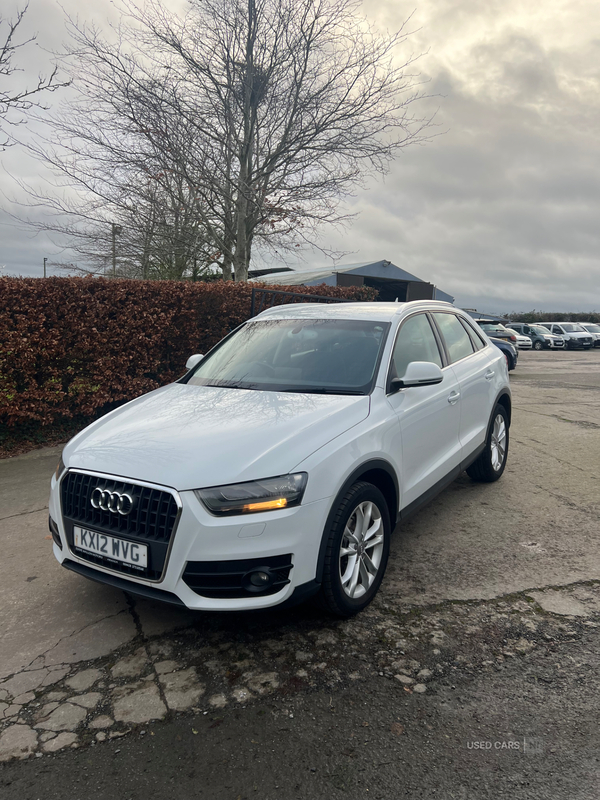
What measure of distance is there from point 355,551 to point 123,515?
47.2 inches

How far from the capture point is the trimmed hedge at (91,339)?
276 inches

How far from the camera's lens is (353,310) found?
4387 millimetres

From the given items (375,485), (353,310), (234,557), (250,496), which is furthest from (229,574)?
(353,310)

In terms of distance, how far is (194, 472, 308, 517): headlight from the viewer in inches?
101

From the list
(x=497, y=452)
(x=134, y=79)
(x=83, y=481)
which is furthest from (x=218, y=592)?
(x=134, y=79)

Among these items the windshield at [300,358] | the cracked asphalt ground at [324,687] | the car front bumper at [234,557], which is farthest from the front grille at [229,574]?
the windshield at [300,358]

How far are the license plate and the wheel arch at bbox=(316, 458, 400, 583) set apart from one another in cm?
83

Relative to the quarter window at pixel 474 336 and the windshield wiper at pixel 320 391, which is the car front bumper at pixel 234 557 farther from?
the quarter window at pixel 474 336

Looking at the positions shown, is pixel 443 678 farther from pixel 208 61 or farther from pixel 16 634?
pixel 208 61

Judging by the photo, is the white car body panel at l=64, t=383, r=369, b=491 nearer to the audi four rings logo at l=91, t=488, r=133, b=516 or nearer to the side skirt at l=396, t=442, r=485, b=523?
the audi four rings logo at l=91, t=488, r=133, b=516

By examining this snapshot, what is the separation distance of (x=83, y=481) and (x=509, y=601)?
2.44 metres

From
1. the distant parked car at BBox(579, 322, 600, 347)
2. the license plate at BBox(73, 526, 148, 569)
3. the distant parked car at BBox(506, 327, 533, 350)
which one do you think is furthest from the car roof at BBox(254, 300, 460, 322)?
the distant parked car at BBox(579, 322, 600, 347)

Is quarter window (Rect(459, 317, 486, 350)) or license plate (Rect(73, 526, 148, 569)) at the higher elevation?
quarter window (Rect(459, 317, 486, 350))

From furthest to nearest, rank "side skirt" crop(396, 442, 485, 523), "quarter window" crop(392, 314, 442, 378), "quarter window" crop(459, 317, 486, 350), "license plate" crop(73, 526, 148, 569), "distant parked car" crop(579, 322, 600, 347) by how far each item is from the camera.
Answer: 1. "distant parked car" crop(579, 322, 600, 347)
2. "quarter window" crop(459, 317, 486, 350)
3. "quarter window" crop(392, 314, 442, 378)
4. "side skirt" crop(396, 442, 485, 523)
5. "license plate" crop(73, 526, 148, 569)
